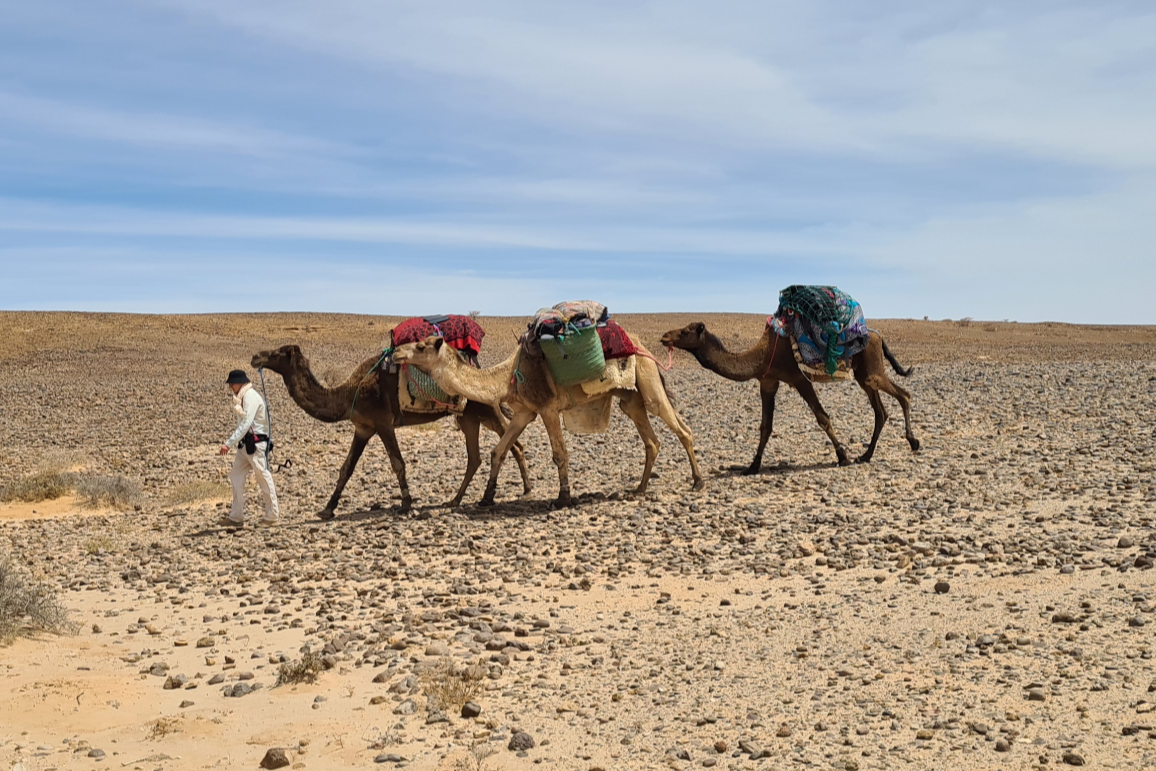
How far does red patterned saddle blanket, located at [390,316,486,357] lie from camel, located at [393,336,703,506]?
0.44 metres

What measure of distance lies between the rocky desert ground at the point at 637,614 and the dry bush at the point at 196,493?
95 mm

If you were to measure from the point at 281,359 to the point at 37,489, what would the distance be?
5.64 m

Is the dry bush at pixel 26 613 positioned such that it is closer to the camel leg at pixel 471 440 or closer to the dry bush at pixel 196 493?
the camel leg at pixel 471 440

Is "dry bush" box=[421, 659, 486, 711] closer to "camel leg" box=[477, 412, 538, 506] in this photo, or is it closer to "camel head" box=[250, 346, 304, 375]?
"camel leg" box=[477, 412, 538, 506]

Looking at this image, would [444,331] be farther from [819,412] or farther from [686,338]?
[819,412]

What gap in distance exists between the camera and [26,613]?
8.95 meters

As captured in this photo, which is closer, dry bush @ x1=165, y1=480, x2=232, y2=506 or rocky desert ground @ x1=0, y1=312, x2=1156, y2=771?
rocky desert ground @ x1=0, y1=312, x2=1156, y2=771

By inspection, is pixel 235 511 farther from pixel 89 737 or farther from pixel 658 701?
pixel 658 701

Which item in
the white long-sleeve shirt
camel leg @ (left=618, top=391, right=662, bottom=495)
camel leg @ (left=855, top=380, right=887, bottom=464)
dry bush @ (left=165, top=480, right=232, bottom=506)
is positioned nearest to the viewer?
the white long-sleeve shirt

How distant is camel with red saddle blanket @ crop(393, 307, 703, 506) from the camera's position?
12.9 metres

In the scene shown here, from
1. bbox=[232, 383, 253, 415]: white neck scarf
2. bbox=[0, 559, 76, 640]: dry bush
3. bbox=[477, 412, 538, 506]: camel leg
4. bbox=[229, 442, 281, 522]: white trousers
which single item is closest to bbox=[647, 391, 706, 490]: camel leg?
bbox=[477, 412, 538, 506]: camel leg

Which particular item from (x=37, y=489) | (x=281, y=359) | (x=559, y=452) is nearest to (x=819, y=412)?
(x=559, y=452)

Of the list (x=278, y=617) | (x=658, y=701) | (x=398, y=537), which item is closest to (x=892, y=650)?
(x=658, y=701)

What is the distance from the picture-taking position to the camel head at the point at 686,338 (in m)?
15.4
